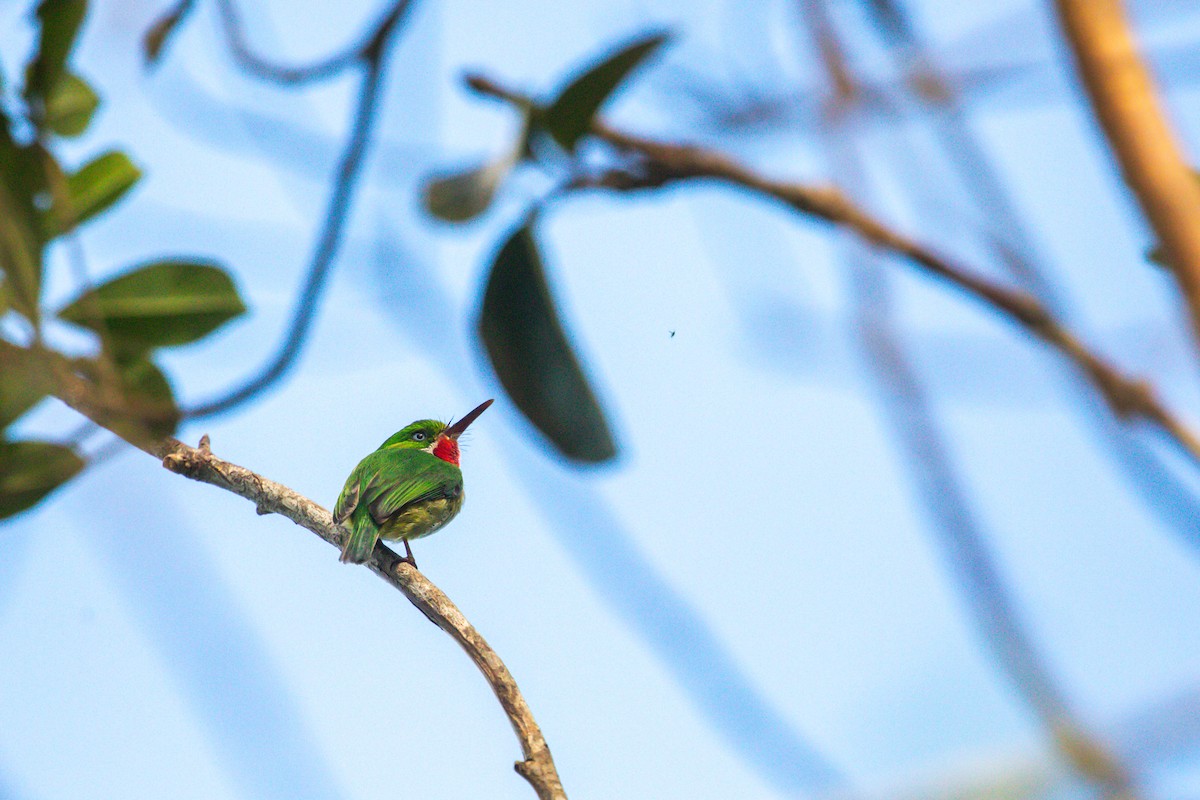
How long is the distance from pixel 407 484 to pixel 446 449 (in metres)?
0.61

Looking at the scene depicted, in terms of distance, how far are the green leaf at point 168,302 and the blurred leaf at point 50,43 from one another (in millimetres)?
469

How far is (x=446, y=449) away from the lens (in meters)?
3.46

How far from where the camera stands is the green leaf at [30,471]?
2.25 metres

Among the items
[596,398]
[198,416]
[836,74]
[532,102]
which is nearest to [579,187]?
[532,102]

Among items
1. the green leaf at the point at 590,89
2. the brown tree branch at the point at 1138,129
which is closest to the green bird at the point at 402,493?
the green leaf at the point at 590,89

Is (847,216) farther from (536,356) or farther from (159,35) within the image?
(159,35)

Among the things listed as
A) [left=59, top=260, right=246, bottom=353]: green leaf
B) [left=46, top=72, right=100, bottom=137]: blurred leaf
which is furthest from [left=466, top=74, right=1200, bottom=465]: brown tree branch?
[left=46, top=72, right=100, bottom=137]: blurred leaf

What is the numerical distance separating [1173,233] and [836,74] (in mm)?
756

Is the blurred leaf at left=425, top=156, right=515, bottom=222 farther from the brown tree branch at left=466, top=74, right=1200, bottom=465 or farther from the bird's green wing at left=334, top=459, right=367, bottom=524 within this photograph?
the bird's green wing at left=334, top=459, right=367, bottom=524

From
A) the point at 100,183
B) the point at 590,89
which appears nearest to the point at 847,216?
the point at 590,89

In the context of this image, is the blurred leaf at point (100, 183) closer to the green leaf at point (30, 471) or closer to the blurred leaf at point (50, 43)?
the blurred leaf at point (50, 43)

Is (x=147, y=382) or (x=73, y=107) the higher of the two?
(x=73, y=107)

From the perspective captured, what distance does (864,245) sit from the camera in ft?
5.74

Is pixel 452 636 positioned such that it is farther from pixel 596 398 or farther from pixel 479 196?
pixel 479 196
